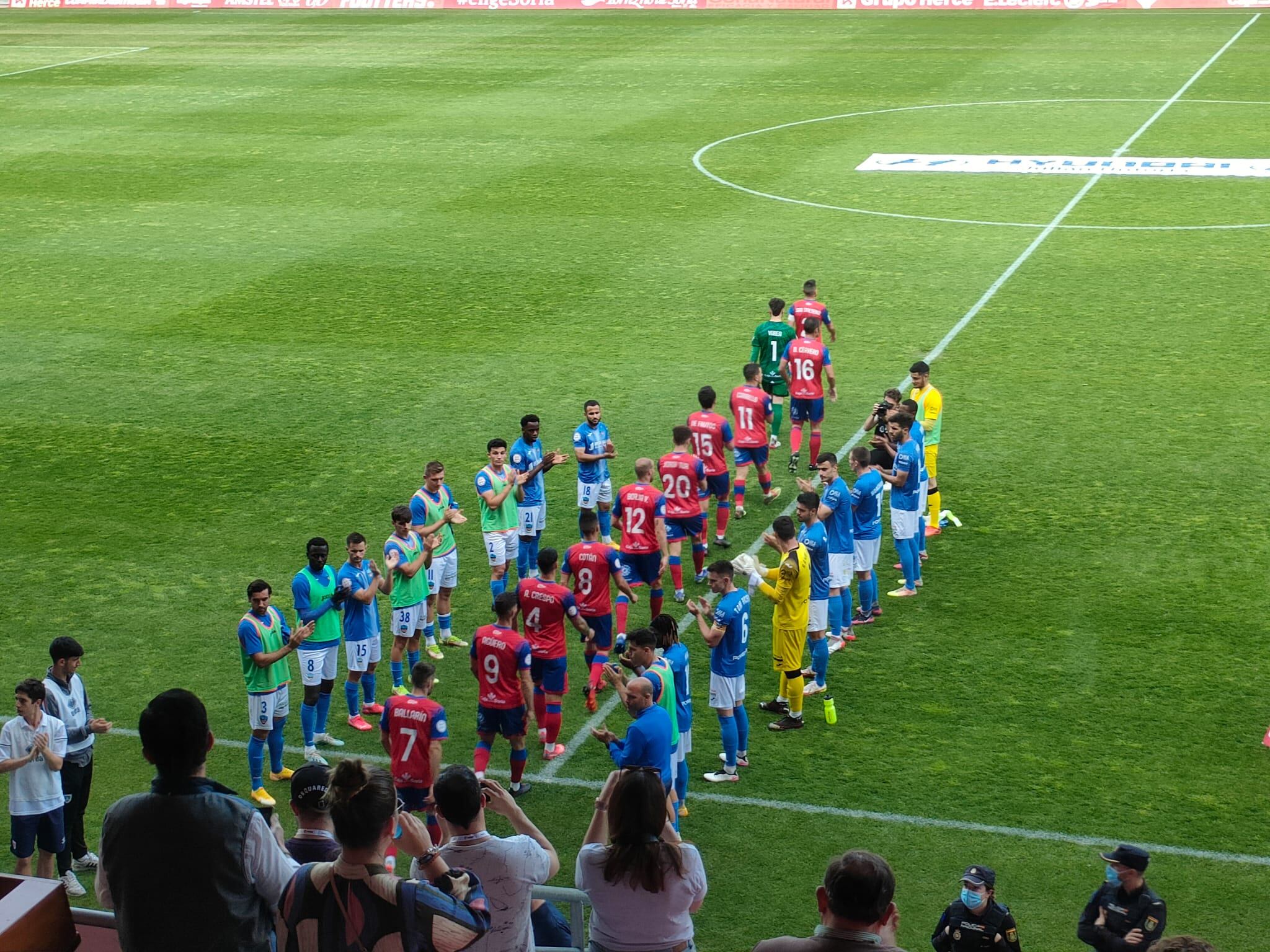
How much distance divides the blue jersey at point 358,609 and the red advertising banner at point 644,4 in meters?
40.0

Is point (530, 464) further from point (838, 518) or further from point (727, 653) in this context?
point (727, 653)

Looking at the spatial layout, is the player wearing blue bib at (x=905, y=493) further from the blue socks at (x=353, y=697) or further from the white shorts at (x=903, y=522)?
the blue socks at (x=353, y=697)

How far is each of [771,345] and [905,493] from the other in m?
4.08

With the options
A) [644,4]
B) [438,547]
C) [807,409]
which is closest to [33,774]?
[438,547]

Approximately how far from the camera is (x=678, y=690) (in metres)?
9.80

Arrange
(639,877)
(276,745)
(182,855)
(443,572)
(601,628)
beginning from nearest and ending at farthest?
1. (182,855)
2. (639,877)
3. (276,745)
4. (601,628)
5. (443,572)

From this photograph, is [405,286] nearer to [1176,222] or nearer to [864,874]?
[1176,222]

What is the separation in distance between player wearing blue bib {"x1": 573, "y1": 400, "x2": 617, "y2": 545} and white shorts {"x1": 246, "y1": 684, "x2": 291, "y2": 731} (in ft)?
13.8

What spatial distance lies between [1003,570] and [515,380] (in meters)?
7.24

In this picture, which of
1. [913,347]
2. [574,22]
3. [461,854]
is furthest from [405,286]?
[574,22]

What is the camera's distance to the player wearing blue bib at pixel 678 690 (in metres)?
9.58

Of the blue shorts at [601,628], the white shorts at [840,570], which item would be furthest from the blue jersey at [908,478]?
the blue shorts at [601,628]

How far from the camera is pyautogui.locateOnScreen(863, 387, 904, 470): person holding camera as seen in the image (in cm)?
1282

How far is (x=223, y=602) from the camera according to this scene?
13414 mm
